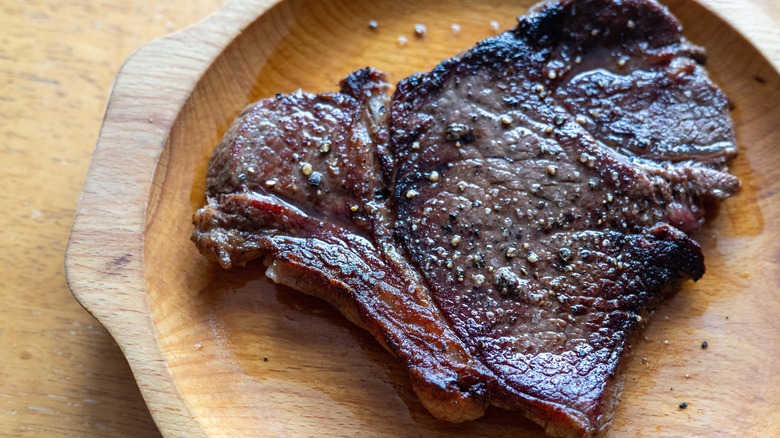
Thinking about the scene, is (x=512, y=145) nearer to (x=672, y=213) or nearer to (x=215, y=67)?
(x=672, y=213)

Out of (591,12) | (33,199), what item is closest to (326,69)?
(591,12)

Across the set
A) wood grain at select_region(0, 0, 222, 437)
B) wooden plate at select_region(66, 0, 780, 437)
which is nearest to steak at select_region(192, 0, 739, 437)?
wooden plate at select_region(66, 0, 780, 437)

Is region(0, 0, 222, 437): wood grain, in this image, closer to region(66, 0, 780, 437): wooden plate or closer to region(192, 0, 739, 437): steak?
region(66, 0, 780, 437): wooden plate

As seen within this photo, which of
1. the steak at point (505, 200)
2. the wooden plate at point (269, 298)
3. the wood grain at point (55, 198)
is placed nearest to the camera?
the steak at point (505, 200)

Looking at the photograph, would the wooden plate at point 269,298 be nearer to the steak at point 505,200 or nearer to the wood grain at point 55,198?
the steak at point 505,200

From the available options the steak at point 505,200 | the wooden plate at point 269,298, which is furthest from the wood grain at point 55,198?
the steak at point 505,200

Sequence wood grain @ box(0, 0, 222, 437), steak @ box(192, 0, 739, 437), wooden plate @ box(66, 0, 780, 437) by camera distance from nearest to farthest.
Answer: steak @ box(192, 0, 739, 437)
wooden plate @ box(66, 0, 780, 437)
wood grain @ box(0, 0, 222, 437)

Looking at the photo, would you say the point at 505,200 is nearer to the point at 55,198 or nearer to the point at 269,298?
the point at 269,298
